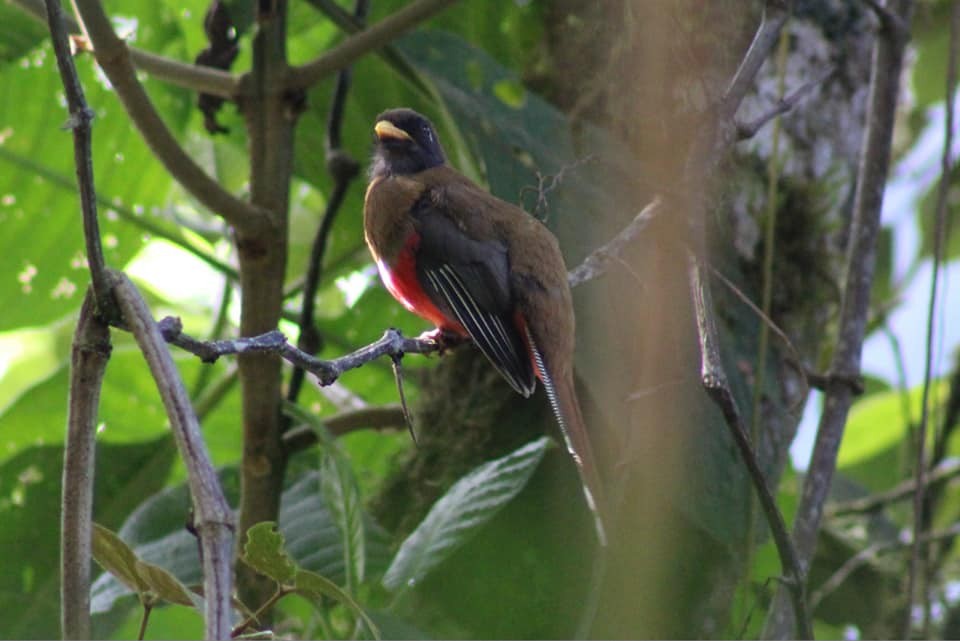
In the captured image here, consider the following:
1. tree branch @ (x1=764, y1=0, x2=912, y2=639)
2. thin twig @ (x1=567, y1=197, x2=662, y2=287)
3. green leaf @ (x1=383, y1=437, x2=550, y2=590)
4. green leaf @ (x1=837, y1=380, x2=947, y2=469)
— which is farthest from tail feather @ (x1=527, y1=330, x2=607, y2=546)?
green leaf @ (x1=837, y1=380, x2=947, y2=469)

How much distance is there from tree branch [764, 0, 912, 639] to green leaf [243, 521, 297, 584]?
3.89ft

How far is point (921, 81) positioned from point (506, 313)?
102 inches

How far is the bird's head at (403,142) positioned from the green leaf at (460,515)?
97 cm

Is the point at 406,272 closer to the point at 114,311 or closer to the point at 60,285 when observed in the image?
the point at 60,285

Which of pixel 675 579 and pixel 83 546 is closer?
pixel 83 546

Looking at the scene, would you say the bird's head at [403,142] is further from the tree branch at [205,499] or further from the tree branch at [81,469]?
the tree branch at [205,499]

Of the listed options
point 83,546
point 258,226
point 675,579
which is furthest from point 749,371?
point 83,546

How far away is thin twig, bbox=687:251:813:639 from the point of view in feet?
5.86

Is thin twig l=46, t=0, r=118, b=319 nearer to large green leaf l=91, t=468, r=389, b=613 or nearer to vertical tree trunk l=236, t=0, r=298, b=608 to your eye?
vertical tree trunk l=236, t=0, r=298, b=608

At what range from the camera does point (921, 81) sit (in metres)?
4.69

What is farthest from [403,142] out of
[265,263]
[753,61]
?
[753,61]

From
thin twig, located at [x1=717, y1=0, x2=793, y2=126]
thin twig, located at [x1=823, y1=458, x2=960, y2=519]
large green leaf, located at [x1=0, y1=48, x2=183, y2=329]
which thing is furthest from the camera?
thin twig, located at [x1=823, y1=458, x2=960, y2=519]

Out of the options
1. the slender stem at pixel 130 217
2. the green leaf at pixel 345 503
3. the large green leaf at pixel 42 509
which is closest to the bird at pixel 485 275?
the green leaf at pixel 345 503

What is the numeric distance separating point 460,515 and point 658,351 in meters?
0.57
